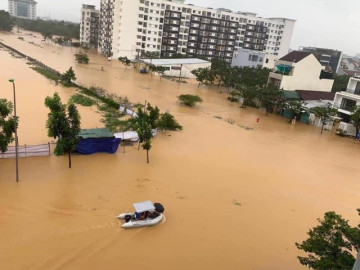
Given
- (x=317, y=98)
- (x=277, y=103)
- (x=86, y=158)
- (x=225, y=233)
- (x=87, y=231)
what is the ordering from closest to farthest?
1. (x=87, y=231)
2. (x=225, y=233)
3. (x=86, y=158)
4. (x=277, y=103)
5. (x=317, y=98)

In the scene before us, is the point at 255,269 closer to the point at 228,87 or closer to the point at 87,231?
the point at 87,231

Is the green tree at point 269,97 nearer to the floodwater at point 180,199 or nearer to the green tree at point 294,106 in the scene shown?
the green tree at point 294,106

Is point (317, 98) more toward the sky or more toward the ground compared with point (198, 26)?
more toward the ground

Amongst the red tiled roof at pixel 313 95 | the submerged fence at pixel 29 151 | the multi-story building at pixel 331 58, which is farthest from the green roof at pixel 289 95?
the multi-story building at pixel 331 58

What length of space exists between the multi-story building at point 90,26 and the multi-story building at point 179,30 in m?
9.61

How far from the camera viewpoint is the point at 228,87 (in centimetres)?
5362

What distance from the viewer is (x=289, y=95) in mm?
39719

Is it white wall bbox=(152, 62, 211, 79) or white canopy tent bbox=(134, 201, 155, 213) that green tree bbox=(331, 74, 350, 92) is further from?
white canopy tent bbox=(134, 201, 155, 213)

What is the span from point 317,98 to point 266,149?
2102cm

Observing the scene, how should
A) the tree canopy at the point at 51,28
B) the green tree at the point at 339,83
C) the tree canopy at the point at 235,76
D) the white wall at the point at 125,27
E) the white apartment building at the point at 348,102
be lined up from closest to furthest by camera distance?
the white apartment building at the point at 348,102 → the tree canopy at the point at 235,76 → the green tree at the point at 339,83 → the white wall at the point at 125,27 → the tree canopy at the point at 51,28

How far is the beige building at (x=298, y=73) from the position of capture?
42.4 meters

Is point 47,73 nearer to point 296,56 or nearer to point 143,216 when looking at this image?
point 296,56

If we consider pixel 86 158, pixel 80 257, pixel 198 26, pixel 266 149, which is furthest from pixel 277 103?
pixel 198 26

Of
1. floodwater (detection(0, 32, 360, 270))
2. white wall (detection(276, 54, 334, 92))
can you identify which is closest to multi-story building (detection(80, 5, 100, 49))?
white wall (detection(276, 54, 334, 92))
